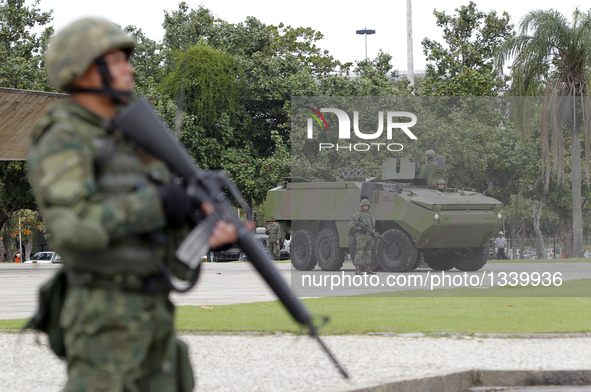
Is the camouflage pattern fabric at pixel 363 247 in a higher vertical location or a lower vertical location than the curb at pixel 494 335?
lower

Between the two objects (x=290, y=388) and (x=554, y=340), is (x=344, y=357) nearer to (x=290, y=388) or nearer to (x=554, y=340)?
(x=290, y=388)

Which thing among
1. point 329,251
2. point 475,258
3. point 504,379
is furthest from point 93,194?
point 329,251

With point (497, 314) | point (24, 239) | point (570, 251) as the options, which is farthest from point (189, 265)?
point (24, 239)

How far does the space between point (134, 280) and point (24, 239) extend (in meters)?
70.2

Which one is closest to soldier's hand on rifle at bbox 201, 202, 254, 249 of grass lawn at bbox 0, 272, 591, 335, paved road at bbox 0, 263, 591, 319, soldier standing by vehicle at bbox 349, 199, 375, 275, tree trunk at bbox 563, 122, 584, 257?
grass lawn at bbox 0, 272, 591, 335

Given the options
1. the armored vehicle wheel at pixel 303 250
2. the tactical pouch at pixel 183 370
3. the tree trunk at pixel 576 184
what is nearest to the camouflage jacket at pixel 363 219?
the armored vehicle wheel at pixel 303 250

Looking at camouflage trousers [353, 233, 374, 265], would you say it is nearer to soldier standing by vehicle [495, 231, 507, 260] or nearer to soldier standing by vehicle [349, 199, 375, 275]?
soldier standing by vehicle [349, 199, 375, 275]

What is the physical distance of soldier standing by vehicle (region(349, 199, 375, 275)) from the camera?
19906 mm

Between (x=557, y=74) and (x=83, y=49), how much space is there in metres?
19.0

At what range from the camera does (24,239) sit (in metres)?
69.8

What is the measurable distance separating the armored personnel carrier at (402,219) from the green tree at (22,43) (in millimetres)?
13775

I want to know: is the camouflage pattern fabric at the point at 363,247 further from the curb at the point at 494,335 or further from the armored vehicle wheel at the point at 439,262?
the curb at the point at 494,335

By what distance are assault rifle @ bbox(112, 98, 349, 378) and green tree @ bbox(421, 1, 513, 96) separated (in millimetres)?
30825

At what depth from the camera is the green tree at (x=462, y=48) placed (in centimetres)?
3388
